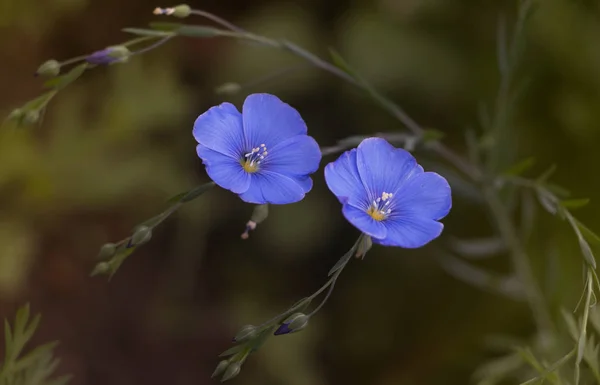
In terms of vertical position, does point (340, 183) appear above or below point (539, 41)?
above

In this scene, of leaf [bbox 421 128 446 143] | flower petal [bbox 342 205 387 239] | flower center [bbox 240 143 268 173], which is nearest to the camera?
flower petal [bbox 342 205 387 239]

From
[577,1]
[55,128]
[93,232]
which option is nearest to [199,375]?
[93,232]

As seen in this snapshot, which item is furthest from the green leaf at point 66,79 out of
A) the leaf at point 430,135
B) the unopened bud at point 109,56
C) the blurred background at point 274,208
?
the blurred background at point 274,208

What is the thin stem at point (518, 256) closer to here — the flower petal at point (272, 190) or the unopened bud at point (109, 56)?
the flower petal at point (272, 190)

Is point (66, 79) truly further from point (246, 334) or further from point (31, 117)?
point (246, 334)

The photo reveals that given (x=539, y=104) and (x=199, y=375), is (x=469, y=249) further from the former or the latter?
(x=199, y=375)

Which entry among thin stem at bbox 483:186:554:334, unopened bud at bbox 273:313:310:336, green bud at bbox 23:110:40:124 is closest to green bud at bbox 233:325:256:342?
unopened bud at bbox 273:313:310:336

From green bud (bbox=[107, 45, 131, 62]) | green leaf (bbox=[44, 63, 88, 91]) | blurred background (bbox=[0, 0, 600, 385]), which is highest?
green bud (bbox=[107, 45, 131, 62])

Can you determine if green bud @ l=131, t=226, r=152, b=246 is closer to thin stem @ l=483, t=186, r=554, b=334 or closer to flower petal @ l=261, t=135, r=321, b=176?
flower petal @ l=261, t=135, r=321, b=176
